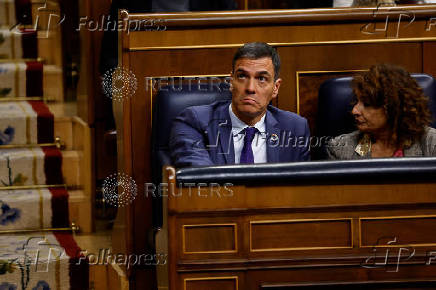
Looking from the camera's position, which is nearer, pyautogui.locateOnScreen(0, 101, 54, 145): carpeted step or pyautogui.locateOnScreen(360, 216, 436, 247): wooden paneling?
pyautogui.locateOnScreen(360, 216, 436, 247): wooden paneling

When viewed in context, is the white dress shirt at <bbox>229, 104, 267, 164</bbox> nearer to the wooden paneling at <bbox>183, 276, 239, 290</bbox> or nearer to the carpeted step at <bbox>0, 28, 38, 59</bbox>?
the wooden paneling at <bbox>183, 276, 239, 290</bbox>

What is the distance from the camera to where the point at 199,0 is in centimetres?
357

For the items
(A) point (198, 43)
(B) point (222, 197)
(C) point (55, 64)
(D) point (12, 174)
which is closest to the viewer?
(B) point (222, 197)

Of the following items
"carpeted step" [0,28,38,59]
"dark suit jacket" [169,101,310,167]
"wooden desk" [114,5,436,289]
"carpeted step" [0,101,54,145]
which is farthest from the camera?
"carpeted step" [0,28,38,59]

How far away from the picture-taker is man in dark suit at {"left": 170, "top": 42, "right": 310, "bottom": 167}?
8.20ft

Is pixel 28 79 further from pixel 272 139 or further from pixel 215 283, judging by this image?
pixel 215 283

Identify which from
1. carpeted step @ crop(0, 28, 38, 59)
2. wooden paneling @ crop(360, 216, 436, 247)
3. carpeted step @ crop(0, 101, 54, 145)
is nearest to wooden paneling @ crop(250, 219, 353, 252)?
wooden paneling @ crop(360, 216, 436, 247)

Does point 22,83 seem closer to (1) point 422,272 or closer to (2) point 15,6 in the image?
(2) point 15,6

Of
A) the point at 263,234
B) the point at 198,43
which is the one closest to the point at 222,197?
the point at 263,234

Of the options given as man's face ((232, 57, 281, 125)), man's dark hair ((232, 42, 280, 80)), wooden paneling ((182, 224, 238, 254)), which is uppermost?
man's dark hair ((232, 42, 280, 80))

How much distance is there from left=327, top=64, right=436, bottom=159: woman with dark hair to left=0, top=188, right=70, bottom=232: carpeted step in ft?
3.97

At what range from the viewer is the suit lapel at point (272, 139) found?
2527 millimetres

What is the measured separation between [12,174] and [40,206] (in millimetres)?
224

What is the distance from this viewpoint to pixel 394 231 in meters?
1.89
